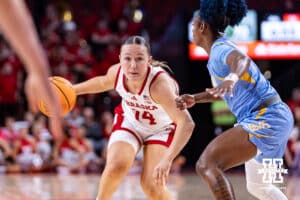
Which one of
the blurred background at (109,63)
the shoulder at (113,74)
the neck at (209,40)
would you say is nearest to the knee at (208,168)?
the neck at (209,40)

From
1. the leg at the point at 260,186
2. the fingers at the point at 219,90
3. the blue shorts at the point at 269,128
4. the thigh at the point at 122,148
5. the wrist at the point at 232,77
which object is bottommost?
the leg at the point at 260,186

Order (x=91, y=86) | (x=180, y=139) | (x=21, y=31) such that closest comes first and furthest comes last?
(x=21, y=31) < (x=180, y=139) < (x=91, y=86)

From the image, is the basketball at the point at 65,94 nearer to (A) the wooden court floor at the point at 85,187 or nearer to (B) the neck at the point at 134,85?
(B) the neck at the point at 134,85

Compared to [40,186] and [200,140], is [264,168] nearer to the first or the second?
[40,186]

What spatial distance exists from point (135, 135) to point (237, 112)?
1193 millimetres

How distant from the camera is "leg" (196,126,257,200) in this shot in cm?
412

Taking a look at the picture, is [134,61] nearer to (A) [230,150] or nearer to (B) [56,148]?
(A) [230,150]

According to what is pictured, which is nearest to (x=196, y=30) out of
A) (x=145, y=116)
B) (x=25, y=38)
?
(x=145, y=116)

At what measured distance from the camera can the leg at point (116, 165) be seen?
5.11 meters

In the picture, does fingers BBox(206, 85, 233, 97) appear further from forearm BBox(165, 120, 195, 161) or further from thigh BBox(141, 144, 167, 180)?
thigh BBox(141, 144, 167, 180)

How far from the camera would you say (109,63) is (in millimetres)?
14656

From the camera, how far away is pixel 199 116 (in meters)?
13.8

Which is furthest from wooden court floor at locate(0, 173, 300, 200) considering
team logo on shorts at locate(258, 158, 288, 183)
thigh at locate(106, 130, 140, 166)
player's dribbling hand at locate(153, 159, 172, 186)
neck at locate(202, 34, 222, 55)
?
neck at locate(202, 34, 222, 55)

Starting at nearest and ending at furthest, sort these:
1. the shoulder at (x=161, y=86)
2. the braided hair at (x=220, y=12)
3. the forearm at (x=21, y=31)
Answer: the forearm at (x=21, y=31), the braided hair at (x=220, y=12), the shoulder at (x=161, y=86)
